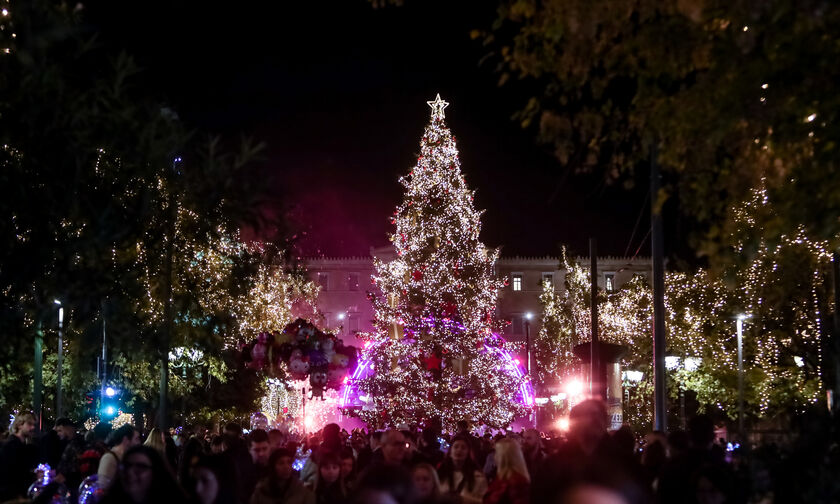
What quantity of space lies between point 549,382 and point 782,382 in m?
41.3

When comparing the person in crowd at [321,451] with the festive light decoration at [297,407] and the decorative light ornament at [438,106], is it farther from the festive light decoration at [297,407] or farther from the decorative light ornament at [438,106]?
the festive light decoration at [297,407]

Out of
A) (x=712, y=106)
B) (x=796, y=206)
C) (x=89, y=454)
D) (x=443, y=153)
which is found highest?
(x=443, y=153)

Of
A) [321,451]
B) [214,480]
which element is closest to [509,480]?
[214,480]

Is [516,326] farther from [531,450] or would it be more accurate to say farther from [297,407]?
[531,450]

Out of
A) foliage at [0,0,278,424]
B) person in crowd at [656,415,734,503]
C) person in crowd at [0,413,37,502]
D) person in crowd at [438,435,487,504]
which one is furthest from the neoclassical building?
person in crowd at [656,415,734,503]

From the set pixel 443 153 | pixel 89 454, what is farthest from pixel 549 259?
pixel 89 454

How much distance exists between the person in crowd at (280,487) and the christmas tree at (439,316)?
28197mm

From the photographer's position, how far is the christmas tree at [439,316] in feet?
127

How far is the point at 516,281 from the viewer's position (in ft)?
292

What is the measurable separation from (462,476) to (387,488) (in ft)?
19.7

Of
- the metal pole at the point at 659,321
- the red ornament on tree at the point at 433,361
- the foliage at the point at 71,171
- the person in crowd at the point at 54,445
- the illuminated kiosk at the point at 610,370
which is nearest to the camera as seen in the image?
the foliage at the point at 71,171

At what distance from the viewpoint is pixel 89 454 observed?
14016 mm

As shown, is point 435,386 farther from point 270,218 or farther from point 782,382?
point 270,218

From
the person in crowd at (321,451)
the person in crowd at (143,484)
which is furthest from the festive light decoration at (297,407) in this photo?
the person in crowd at (143,484)
